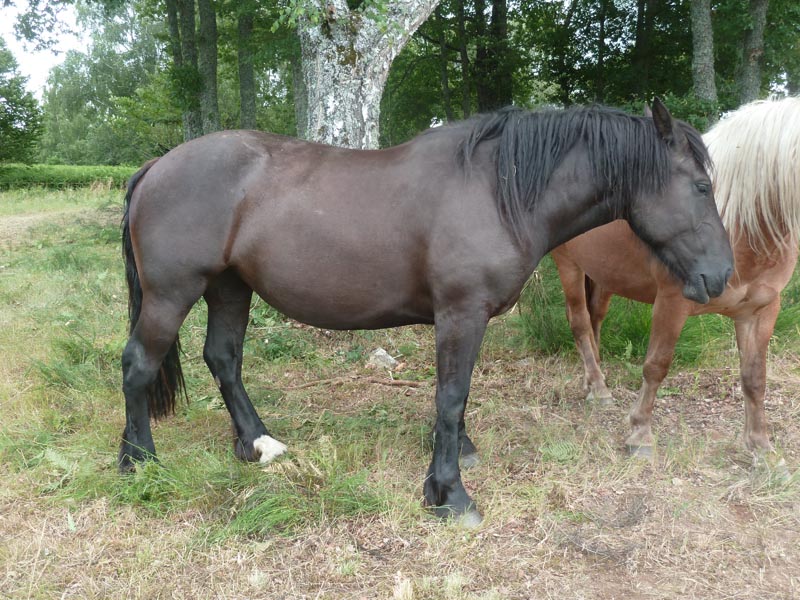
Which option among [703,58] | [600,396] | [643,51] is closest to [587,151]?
[600,396]

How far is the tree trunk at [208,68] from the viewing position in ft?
46.1

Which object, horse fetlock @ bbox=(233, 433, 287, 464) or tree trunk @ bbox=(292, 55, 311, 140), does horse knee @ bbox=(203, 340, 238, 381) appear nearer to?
horse fetlock @ bbox=(233, 433, 287, 464)

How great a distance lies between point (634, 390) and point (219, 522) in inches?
133

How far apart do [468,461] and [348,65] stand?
3.62m

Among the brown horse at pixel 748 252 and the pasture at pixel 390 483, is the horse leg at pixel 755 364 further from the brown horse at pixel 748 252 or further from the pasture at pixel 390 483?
the pasture at pixel 390 483

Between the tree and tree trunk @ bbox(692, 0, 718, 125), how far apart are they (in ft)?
91.1

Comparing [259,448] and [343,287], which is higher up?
[343,287]

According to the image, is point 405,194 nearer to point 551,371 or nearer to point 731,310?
point 731,310

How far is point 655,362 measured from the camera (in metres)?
3.47

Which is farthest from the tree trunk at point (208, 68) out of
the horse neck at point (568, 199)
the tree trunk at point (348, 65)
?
the horse neck at point (568, 199)

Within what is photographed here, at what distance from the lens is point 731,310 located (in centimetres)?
325

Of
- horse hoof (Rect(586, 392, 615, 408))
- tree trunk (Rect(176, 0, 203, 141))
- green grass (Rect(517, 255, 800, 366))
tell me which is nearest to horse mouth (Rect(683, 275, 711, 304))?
horse hoof (Rect(586, 392, 615, 408))

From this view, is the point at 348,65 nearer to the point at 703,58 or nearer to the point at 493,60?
the point at 703,58

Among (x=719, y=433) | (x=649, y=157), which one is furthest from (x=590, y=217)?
(x=719, y=433)
